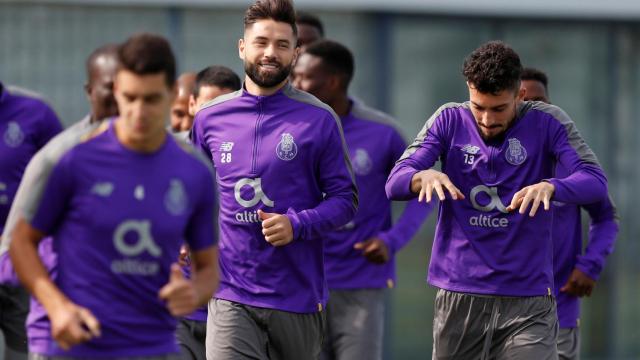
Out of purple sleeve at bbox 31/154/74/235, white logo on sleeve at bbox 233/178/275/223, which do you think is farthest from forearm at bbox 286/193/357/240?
purple sleeve at bbox 31/154/74/235

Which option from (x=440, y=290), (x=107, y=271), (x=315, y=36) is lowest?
(x=440, y=290)

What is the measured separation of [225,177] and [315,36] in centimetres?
319

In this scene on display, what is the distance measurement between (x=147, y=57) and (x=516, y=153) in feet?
8.21

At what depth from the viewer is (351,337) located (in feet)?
29.0

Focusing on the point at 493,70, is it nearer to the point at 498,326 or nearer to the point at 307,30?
the point at 498,326

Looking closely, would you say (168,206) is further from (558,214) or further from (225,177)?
(558,214)

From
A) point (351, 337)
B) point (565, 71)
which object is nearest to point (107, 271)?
point (351, 337)

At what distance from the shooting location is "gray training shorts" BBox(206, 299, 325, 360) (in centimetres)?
708

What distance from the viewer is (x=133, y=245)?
17.7ft

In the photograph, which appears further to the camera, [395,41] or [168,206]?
[395,41]

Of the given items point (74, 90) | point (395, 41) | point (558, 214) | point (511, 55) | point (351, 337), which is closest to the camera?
point (511, 55)

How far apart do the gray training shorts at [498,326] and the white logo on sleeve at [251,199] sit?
1.09 meters

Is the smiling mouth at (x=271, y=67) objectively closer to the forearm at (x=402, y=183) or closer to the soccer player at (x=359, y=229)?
the forearm at (x=402, y=183)

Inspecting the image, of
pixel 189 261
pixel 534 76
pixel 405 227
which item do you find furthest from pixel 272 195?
pixel 534 76
